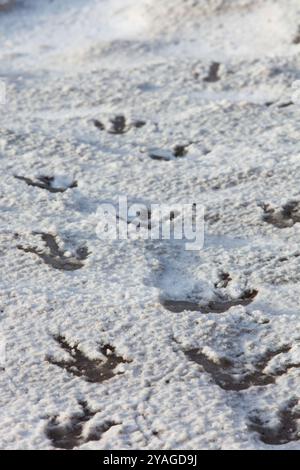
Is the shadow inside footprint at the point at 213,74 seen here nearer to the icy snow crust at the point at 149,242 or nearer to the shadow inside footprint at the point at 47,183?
the icy snow crust at the point at 149,242

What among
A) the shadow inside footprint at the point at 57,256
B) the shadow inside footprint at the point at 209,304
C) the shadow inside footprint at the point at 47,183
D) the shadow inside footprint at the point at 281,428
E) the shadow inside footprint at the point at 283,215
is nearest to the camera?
the shadow inside footprint at the point at 281,428

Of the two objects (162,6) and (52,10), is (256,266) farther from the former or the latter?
(52,10)

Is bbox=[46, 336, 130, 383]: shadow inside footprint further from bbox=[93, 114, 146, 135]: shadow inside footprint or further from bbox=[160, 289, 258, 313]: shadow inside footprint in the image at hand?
bbox=[93, 114, 146, 135]: shadow inside footprint

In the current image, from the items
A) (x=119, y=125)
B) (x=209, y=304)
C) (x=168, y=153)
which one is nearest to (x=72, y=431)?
(x=209, y=304)

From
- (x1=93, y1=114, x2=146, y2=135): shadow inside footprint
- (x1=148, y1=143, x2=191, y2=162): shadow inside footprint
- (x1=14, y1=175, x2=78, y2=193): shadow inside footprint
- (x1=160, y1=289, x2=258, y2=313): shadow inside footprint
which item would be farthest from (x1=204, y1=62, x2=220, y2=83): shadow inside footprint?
(x1=160, y1=289, x2=258, y2=313): shadow inside footprint

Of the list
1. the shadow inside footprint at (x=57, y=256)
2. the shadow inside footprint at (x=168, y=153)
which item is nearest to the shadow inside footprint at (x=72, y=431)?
the shadow inside footprint at (x=57, y=256)

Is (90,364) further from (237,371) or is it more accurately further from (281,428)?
(281,428)
